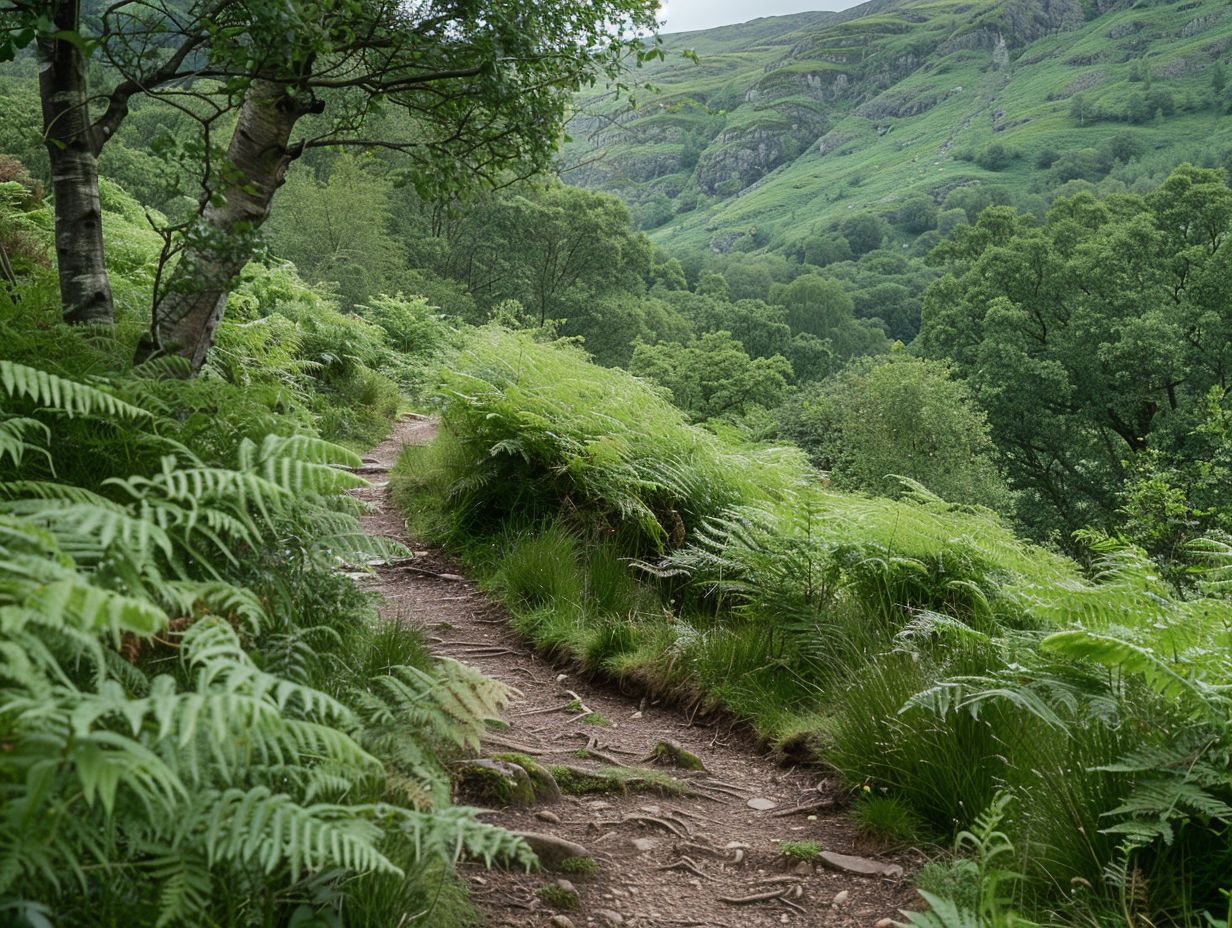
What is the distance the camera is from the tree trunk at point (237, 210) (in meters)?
3.73

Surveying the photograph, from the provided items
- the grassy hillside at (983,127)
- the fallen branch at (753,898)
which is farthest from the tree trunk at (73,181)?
the grassy hillside at (983,127)

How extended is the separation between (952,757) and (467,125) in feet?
13.6

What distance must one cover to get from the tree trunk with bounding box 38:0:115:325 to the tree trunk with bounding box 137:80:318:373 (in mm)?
291

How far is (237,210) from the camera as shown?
4020 mm

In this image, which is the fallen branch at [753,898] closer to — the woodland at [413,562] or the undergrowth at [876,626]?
the woodland at [413,562]

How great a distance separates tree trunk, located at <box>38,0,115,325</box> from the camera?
3469mm

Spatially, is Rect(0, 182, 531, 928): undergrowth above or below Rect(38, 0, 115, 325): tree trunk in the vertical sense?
below

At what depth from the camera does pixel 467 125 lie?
15.8ft

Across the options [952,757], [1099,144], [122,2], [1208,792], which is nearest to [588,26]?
[122,2]

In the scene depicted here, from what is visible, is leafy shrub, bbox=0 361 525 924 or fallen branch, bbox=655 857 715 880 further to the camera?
fallen branch, bbox=655 857 715 880

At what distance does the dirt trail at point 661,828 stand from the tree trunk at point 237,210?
2.06 m

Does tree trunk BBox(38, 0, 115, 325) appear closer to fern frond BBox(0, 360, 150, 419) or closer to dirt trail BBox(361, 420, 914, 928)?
fern frond BBox(0, 360, 150, 419)

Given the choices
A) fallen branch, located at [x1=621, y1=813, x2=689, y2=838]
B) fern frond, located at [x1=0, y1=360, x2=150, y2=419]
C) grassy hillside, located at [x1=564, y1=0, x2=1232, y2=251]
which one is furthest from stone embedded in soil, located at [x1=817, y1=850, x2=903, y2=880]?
grassy hillside, located at [x1=564, y1=0, x2=1232, y2=251]

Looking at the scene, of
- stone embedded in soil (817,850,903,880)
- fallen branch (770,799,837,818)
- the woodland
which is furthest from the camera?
fallen branch (770,799,837,818)
